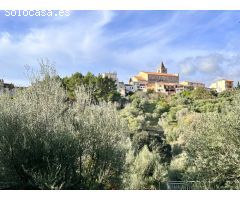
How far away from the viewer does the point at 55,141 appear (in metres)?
4.70

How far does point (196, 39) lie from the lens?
7848 millimetres

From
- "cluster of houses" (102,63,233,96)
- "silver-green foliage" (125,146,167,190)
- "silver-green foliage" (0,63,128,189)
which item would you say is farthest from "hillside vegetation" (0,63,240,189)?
"cluster of houses" (102,63,233,96)

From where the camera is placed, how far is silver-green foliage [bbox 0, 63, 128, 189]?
4613 millimetres

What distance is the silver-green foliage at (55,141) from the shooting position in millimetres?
4613

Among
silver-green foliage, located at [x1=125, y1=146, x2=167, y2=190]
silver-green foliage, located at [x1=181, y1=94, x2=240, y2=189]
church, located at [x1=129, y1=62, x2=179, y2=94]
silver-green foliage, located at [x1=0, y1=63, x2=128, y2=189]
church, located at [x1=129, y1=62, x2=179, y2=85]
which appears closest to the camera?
silver-green foliage, located at [x1=0, y1=63, x2=128, y2=189]

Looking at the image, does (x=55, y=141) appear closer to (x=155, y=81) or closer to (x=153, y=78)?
(x=155, y=81)

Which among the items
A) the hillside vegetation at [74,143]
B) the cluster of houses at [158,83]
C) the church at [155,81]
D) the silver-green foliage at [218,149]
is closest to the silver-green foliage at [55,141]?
the hillside vegetation at [74,143]

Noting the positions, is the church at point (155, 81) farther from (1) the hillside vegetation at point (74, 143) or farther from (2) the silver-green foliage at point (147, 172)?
(1) the hillside vegetation at point (74, 143)

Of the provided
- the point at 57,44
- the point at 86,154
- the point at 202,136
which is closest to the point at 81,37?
the point at 57,44

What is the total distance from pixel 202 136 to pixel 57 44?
10.2 ft

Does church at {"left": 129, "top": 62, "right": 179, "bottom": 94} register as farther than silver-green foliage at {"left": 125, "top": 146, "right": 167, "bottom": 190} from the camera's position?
Yes

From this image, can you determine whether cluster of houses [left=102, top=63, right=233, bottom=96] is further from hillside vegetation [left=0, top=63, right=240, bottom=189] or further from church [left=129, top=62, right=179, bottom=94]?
hillside vegetation [left=0, top=63, right=240, bottom=189]
